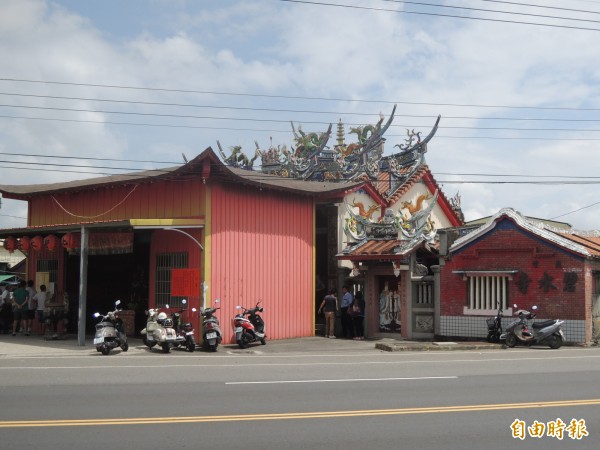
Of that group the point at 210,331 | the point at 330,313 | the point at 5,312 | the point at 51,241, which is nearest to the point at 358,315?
the point at 330,313

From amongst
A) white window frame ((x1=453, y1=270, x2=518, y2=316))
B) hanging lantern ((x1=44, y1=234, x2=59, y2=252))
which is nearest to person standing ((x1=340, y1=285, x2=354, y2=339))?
white window frame ((x1=453, y1=270, x2=518, y2=316))

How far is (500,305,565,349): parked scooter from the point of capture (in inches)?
782

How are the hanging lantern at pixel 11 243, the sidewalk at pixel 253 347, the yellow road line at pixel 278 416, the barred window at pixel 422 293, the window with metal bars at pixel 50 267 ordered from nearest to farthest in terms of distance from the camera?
the yellow road line at pixel 278 416
the sidewalk at pixel 253 347
the hanging lantern at pixel 11 243
the barred window at pixel 422 293
the window with metal bars at pixel 50 267

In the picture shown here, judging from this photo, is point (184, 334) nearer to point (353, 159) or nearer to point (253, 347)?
point (253, 347)

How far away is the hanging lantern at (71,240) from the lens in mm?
19984

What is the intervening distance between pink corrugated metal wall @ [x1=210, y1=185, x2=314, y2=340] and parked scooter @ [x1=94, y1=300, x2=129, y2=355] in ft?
9.84

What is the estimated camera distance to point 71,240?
2002 centimetres

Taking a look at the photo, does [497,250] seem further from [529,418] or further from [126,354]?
[529,418]

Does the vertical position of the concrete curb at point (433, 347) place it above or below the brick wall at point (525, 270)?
below

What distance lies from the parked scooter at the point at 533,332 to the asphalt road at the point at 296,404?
14.1 ft

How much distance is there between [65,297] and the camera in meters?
23.0

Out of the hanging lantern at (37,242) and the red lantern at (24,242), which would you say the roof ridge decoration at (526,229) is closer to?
the hanging lantern at (37,242)

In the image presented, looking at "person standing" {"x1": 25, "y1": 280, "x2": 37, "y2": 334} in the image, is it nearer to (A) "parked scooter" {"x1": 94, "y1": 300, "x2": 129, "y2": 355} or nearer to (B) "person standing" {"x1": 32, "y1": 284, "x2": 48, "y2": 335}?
(B) "person standing" {"x1": 32, "y1": 284, "x2": 48, "y2": 335}

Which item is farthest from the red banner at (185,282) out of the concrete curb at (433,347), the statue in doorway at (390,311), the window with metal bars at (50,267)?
the statue in doorway at (390,311)
